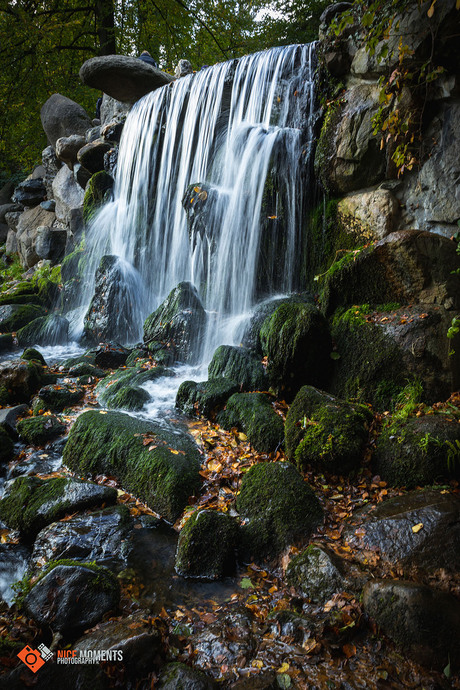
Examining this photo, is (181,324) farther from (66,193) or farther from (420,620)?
(66,193)

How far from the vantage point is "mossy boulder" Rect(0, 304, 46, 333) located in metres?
11.2

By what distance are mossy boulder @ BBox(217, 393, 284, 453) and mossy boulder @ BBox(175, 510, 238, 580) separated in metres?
1.41

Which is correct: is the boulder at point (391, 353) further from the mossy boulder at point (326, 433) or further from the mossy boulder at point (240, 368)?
the mossy boulder at point (240, 368)

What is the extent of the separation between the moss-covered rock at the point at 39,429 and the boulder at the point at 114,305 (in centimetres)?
445

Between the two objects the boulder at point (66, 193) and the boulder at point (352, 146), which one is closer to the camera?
the boulder at point (352, 146)

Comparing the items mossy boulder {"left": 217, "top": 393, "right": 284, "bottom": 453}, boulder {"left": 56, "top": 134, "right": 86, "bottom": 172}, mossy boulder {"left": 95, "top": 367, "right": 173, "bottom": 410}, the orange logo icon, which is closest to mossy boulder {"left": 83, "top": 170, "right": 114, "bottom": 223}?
boulder {"left": 56, "top": 134, "right": 86, "bottom": 172}

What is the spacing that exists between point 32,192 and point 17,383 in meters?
15.9

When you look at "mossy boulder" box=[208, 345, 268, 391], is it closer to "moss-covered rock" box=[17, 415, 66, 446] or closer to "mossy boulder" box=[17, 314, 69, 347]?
"moss-covered rock" box=[17, 415, 66, 446]

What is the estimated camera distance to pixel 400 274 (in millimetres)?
5348

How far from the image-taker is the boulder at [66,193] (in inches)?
653

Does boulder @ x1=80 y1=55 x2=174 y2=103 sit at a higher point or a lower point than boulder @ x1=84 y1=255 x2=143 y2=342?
higher

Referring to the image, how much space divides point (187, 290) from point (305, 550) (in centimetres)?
637

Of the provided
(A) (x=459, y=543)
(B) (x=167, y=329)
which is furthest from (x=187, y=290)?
(A) (x=459, y=543)

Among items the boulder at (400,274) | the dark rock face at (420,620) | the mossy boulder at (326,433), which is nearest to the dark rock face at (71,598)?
the dark rock face at (420,620)
